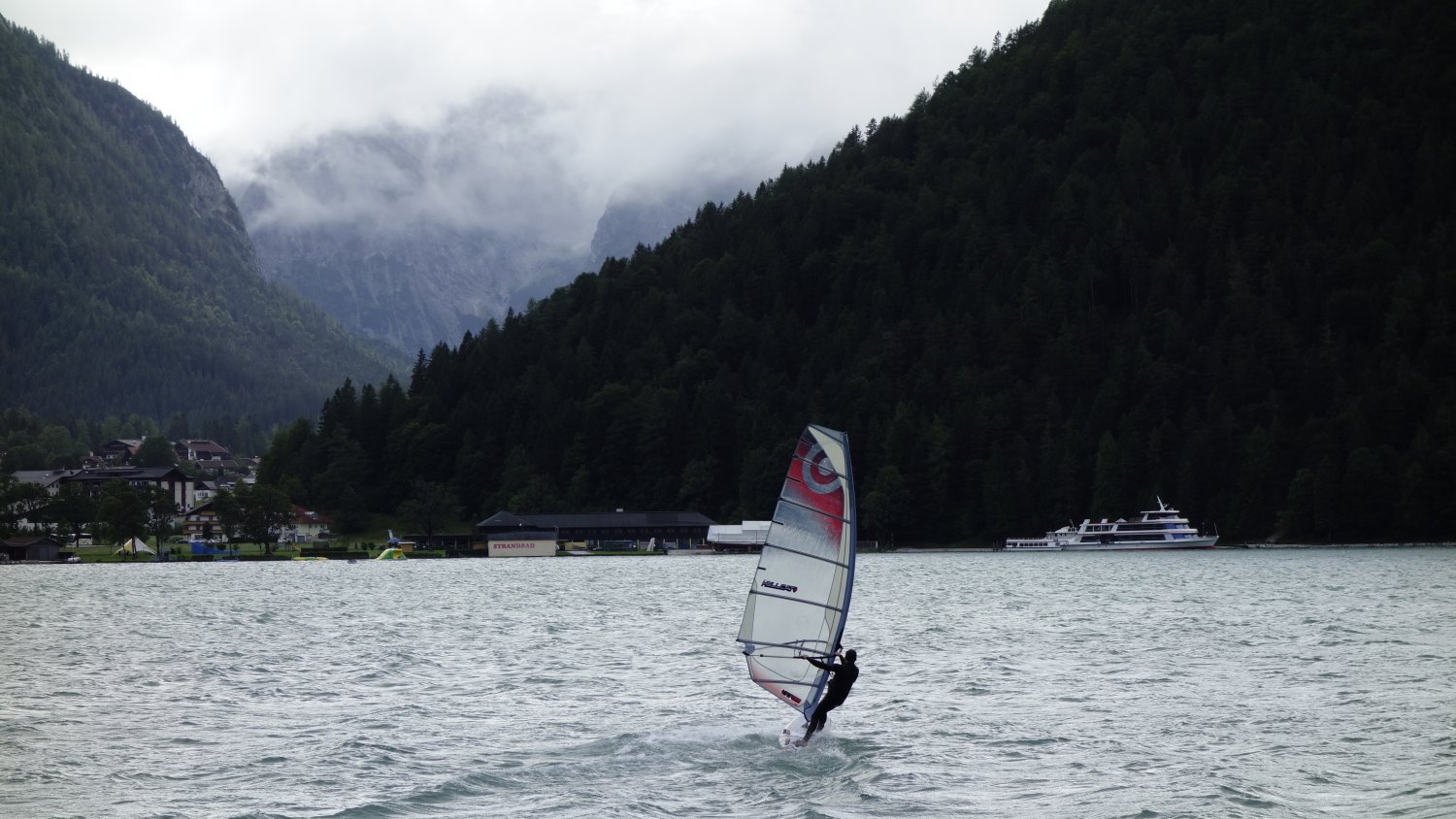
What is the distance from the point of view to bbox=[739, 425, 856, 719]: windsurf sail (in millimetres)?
33875

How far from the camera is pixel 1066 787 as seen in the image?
3198cm

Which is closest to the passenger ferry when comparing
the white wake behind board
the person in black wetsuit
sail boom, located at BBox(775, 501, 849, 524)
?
the white wake behind board

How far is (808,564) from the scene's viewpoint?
3425 centimetres

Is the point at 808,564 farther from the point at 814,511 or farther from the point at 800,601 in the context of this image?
the point at 814,511

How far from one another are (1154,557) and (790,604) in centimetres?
13043

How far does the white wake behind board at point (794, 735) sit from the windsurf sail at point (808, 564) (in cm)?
247

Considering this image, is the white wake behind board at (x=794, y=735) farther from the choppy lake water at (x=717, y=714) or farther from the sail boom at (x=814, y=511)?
the sail boom at (x=814, y=511)

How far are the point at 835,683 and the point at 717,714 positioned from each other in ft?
24.6

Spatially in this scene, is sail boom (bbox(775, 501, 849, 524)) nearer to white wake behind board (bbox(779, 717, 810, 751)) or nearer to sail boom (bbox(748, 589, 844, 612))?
sail boom (bbox(748, 589, 844, 612))

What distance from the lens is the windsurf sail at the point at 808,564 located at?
1334 inches

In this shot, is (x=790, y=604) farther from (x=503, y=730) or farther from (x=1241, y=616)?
(x=1241, y=616)

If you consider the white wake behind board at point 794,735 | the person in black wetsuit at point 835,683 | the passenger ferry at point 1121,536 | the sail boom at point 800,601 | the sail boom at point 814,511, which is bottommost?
the white wake behind board at point 794,735

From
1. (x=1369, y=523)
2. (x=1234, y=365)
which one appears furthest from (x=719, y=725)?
(x=1234, y=365)

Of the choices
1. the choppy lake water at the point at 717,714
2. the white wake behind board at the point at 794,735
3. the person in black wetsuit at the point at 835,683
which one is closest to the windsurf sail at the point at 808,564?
the person in black wetsuit at the point at 835,683
